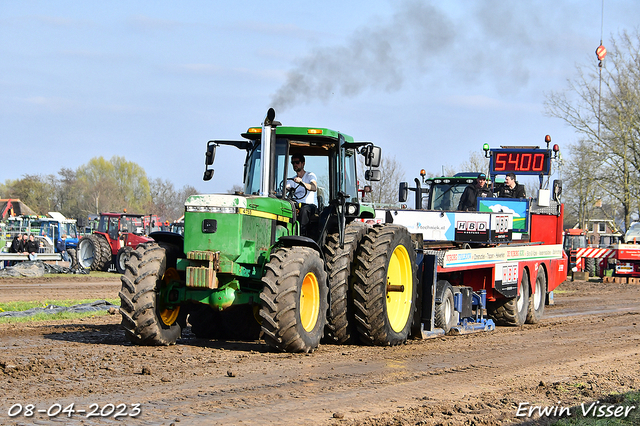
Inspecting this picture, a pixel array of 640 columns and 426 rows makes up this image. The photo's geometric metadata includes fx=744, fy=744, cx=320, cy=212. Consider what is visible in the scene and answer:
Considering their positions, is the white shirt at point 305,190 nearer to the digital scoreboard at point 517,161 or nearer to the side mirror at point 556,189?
the side mirror at point 556,189

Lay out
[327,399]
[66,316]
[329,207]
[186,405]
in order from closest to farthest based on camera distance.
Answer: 1. [186,405]
2. [327,399]
3. [329,207]
4. [66,316]

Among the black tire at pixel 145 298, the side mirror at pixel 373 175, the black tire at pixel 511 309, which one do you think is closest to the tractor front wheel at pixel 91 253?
the black tire at pixel 511 309

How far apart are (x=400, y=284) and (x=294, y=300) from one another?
9.12ft

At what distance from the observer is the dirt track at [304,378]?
5.63 metres

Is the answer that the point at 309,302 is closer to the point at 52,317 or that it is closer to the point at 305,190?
the point at 305,190

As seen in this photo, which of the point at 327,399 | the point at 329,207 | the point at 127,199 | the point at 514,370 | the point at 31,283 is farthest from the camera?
the point at 127,199

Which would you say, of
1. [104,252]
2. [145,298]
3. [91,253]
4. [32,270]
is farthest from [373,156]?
[91,253]

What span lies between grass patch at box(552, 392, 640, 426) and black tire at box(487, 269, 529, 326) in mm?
6836

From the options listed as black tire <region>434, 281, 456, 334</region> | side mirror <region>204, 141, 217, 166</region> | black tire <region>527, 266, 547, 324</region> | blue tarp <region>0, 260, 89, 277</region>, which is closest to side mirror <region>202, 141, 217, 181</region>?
side mirror <region>204, 141, 217, 166</region>

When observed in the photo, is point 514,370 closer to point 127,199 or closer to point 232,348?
point 232,348

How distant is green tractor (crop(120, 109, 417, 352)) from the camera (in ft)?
26.9

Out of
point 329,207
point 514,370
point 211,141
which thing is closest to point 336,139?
point 329,207

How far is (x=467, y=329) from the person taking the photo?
12.1 metres

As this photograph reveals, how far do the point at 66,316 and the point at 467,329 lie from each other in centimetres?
685
